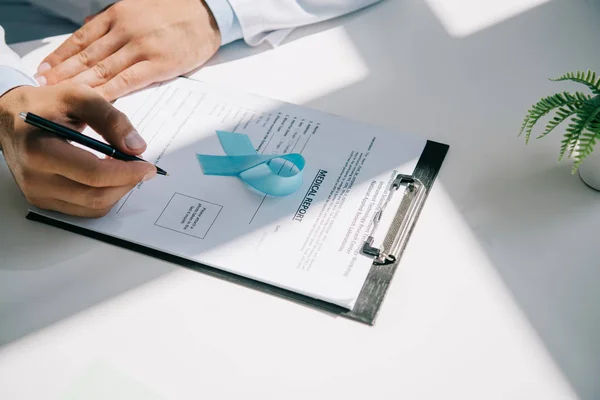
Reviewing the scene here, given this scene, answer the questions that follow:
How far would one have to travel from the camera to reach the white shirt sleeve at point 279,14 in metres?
0.96

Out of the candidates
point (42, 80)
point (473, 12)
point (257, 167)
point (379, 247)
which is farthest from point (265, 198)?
point (473, 12)

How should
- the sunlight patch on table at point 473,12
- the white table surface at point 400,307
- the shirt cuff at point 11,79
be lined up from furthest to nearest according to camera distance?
1. the sunlight patch on table at point 473,12
2. the shirt cuff at point 11,79
3. the white table surface at point 400,307

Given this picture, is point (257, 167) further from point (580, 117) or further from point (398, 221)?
point (580, 117)

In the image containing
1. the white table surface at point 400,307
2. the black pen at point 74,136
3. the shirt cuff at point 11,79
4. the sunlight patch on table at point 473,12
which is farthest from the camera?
the sunlight patch on table at point 473,12

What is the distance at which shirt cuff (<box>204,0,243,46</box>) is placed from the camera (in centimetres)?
95

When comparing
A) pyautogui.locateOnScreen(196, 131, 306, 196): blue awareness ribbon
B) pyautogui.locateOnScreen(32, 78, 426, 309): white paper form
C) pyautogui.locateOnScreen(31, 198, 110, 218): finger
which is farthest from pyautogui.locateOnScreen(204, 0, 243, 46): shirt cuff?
pyautogui.locateOnScreen(31, 198, 110, 218): finger

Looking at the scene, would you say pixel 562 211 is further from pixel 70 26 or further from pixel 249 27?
pixel 70 26

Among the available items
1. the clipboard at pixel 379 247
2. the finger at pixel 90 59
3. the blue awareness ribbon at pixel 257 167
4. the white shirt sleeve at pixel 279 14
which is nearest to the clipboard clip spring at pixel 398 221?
the clipboard at pixel 379 247

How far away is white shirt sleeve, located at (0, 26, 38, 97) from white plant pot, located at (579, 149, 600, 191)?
2.49 ft

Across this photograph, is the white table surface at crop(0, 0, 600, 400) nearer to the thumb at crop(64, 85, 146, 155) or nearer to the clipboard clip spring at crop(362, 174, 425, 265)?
the clipboard clip spring at crop(362, 174, 425, 265)

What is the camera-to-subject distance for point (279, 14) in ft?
3.21

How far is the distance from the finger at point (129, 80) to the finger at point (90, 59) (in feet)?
0.13

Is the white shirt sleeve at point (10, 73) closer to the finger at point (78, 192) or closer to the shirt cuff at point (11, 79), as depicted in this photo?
the shirt cuff at point (11, 79)

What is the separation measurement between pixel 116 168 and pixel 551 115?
0.57m
